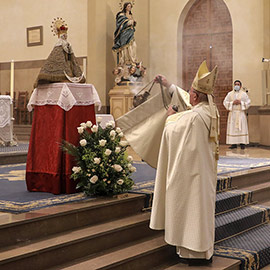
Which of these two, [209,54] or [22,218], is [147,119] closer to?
[22,218]

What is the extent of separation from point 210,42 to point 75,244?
398 inches

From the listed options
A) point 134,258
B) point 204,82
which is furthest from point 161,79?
point 134,258

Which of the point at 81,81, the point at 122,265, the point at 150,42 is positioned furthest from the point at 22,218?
the point at 150,42

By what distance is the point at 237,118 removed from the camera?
1215 cm

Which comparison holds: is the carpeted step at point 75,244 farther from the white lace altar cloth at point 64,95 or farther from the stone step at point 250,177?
the stone step at point 250,177

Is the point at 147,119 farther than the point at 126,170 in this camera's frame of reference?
Yes

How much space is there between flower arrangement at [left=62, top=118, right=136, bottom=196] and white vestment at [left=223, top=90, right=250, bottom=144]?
279 inches

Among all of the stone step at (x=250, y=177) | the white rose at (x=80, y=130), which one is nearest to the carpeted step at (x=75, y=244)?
the white rose at (x=80, y=130)

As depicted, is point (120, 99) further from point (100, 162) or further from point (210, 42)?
point (100, 162)

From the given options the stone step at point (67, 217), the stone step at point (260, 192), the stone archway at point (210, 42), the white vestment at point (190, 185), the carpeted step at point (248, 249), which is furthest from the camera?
the stone archway at point (210, 42)

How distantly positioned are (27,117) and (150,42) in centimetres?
377

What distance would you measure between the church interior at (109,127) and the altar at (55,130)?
11 millimetres

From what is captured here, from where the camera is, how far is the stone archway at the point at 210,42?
13312mm

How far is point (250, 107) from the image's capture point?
12906 mm
